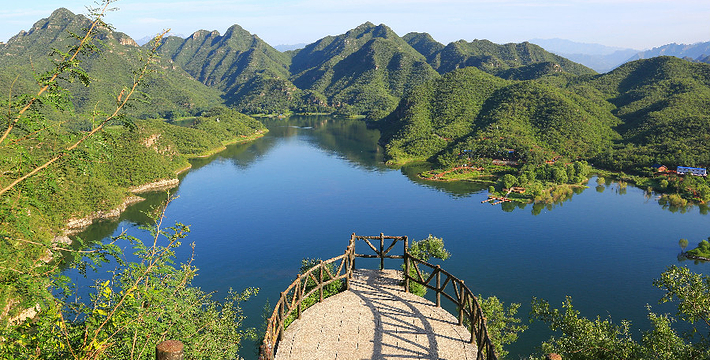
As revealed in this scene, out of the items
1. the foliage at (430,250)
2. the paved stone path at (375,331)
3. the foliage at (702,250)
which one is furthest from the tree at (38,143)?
the foliage at (702,250)

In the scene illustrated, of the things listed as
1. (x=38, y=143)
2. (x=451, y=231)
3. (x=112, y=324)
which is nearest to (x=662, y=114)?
(x=451, y=231)

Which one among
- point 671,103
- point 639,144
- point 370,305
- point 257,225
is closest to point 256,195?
point 257,225

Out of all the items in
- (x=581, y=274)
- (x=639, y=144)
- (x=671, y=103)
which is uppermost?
(x=671, y=103)

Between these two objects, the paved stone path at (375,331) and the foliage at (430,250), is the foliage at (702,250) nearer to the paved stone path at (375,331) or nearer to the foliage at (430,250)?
the foliage at (430,250)

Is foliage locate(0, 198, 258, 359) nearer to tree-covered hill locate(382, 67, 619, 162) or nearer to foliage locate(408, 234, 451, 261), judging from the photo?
foliage locate(408, 234, 451, 261)

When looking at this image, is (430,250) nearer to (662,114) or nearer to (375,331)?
(375,331)

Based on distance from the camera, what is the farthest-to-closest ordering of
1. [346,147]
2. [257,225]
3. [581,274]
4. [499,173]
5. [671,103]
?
[346,147], [671,103], [499,173], [257,225], [581,274]

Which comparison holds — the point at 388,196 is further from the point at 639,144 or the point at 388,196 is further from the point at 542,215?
the point at 639,144
